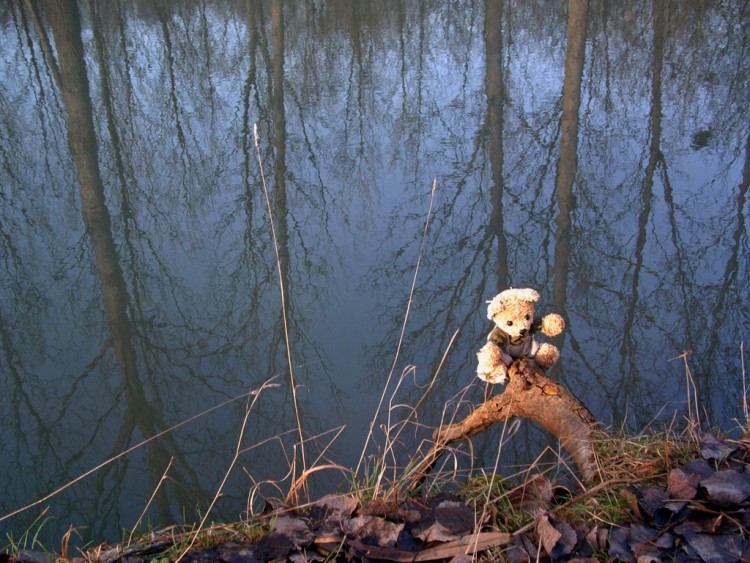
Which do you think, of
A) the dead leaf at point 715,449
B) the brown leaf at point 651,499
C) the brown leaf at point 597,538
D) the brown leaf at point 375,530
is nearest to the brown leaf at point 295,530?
the brown leaf at point 375,530

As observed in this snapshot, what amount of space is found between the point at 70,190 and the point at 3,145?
50.1 inches

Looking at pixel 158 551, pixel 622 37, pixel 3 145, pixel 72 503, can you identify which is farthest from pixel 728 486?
pixel 622 37

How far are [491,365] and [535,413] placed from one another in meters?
0.22

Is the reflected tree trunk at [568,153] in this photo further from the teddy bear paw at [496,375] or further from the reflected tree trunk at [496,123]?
the teddy bear paw at [496,375]

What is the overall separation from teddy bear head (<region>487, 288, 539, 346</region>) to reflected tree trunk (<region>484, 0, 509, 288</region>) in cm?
209

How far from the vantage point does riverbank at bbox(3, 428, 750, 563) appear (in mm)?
1676

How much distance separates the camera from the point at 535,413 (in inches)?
88.6

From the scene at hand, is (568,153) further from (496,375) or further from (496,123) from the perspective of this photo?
(496,375)

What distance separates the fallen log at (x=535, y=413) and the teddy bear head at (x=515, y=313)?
93mm

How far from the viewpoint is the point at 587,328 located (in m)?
4.00

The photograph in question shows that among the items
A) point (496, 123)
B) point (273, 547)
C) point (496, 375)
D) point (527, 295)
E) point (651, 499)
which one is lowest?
point (273, 547)

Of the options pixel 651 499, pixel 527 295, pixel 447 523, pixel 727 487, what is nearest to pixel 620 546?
pixel 651 499

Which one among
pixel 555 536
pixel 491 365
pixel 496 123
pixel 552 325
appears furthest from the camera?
pixel 496 123

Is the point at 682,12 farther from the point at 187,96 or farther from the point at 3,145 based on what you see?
the point at 3,145
